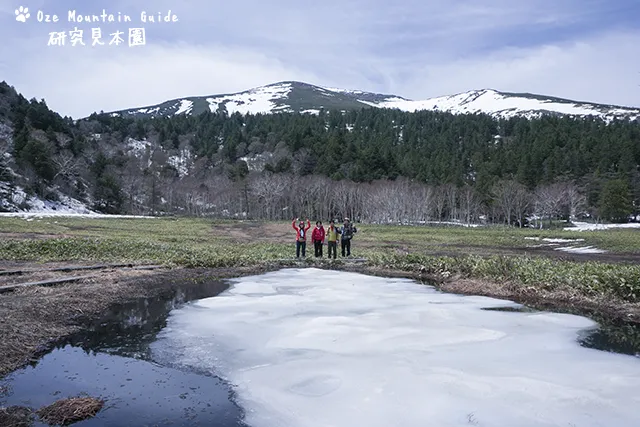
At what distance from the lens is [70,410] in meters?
A: 6.24

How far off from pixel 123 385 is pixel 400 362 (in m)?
4.56

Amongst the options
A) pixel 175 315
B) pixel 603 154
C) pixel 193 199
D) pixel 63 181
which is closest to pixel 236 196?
pixel 193 199

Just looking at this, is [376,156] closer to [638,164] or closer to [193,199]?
[193,199]

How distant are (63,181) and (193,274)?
89454 mm

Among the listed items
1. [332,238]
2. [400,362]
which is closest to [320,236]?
[332,238]

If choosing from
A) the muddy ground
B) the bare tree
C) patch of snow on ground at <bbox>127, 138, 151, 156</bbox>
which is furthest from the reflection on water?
patch of snow on ground at <bbox>127, 138, 151, 156</bbox>

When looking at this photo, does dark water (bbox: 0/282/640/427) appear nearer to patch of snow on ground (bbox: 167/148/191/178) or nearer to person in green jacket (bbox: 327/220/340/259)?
person in green jacket (bbox: 327/220/340/259)

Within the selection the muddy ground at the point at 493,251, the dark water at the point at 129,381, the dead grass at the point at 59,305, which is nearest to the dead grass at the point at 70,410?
the dark water at the point at 129,381

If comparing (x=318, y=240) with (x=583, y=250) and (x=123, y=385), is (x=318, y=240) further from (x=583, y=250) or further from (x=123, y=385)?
(x=583, y=250)

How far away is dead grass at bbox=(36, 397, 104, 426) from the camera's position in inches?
238

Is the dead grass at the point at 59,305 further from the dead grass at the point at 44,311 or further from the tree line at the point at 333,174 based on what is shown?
the tree line at the point at 333,174

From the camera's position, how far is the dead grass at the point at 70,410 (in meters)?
6.05

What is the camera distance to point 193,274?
19.2 meters

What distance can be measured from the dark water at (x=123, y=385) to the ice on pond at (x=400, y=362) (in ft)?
1.24
